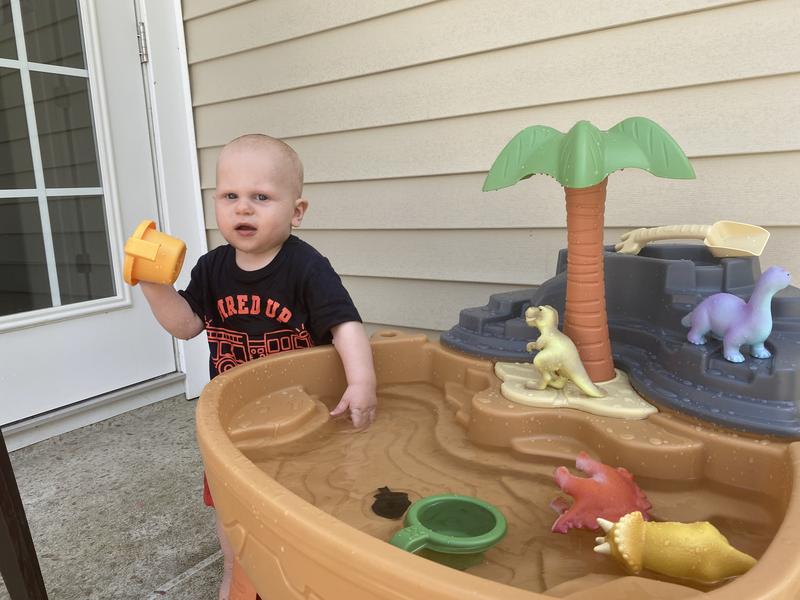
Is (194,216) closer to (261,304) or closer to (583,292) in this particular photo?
(261,304)

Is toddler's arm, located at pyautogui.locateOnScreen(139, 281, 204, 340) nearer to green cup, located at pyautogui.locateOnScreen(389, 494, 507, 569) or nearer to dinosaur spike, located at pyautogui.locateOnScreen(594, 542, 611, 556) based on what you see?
green cup, located at pyautogui.locateOnScreen(389, 494, 507, 569)

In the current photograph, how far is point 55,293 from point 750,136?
7.43 ft

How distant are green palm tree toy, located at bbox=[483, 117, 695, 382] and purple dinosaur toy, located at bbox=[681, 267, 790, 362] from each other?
160 mm

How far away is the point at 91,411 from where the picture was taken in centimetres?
224

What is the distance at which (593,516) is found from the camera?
746 mm

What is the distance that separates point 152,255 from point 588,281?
0.73m

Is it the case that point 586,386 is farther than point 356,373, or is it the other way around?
point 356,373

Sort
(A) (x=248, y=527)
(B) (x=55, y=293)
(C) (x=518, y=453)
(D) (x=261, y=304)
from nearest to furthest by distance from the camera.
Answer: (A) (x=248, y=527) < (C) (x=518, y=453) < (D) (x=261, y=304) < (B) (x=55, y=293)

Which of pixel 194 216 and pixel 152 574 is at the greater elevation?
pixel 194 216

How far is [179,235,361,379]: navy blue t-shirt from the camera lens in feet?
4.11

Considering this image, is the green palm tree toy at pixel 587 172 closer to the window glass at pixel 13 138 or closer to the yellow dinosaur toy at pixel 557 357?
the yellow dinosaur toy at pixel 557 357

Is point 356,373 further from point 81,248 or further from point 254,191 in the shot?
point 81,248

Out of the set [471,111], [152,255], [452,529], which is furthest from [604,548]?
[471,111]

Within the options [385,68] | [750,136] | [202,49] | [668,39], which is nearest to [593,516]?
[750,136]
